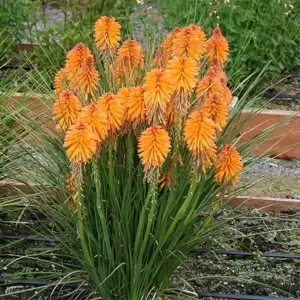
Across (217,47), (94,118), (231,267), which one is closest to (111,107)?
(94,118)

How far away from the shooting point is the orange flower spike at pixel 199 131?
7.52 feet

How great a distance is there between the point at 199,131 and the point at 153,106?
162mm

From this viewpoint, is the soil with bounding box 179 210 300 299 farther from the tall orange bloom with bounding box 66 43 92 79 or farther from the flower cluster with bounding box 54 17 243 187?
the tall orange bloom with bounding box 66 43 92 79

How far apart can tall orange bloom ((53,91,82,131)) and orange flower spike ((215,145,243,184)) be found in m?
0.51

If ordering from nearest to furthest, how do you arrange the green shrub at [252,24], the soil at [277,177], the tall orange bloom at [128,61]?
the tall orange bloom at [128,61] < the soil at [277,177] < the green shrub at [252,24]

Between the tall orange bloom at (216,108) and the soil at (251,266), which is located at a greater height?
the tall orange bloom at (216,108)

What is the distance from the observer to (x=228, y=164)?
99.3 inches

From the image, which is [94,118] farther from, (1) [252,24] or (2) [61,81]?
(1) [252,24]

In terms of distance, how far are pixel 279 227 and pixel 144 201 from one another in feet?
3.66

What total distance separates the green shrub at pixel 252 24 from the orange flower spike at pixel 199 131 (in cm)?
253

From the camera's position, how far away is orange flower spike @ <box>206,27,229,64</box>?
282cm

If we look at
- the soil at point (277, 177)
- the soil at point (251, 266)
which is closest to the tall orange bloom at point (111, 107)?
the soil at point (251, 266)

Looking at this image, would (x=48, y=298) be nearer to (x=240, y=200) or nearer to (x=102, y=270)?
(x=102, y=270)

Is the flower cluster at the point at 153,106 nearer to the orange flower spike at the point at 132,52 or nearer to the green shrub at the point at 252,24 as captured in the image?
the orange flower spike at the point at 132,52
